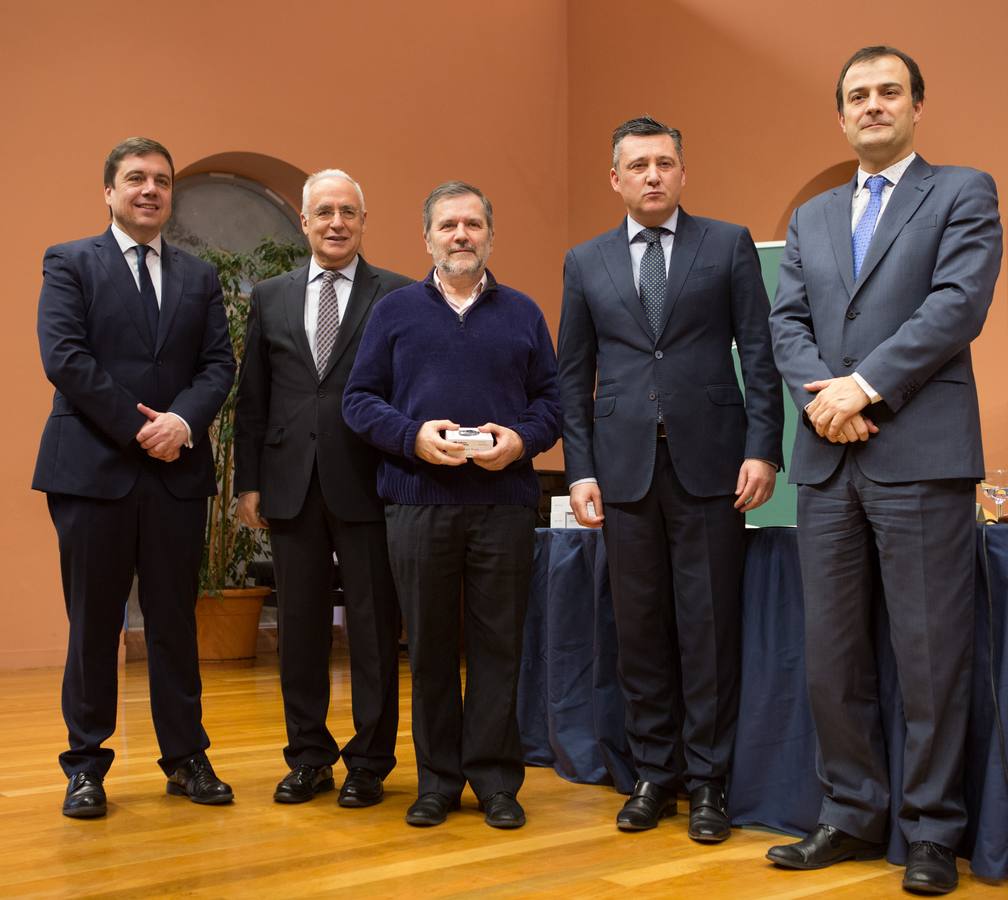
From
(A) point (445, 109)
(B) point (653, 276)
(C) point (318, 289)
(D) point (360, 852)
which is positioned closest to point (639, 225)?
(B) point (653, 276)

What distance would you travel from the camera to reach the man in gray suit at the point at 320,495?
3.15m

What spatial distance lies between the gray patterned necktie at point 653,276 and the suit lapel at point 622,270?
0.02 m

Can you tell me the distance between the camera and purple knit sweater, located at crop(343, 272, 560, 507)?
2951 mm

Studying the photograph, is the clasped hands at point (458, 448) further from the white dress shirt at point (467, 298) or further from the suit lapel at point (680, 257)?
the suit lapel at point (680, 257)

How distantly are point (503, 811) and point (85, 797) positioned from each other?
3.43 feet

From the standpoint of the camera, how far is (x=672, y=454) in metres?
2.87

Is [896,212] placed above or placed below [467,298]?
above

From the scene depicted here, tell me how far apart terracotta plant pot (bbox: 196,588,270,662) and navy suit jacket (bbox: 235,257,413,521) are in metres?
3.14

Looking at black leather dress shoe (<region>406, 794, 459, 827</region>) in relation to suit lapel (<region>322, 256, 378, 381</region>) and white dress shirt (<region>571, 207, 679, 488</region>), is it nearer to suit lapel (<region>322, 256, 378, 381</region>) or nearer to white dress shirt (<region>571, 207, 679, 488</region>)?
white dress shirt (<region>571, 207, 679, 488</region>)

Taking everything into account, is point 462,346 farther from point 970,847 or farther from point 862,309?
point 970,847

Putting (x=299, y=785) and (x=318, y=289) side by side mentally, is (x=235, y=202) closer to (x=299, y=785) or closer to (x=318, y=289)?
(x=318, y=289)

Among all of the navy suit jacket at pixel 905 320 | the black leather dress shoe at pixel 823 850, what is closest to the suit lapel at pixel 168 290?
the navy suit jacket at pixel 905 320

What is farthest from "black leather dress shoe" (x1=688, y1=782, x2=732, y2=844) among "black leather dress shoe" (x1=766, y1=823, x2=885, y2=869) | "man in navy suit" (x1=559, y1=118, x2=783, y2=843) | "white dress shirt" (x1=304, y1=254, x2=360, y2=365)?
"white dress shirt" (x1=304, y1=254, x2=360, y2=365)

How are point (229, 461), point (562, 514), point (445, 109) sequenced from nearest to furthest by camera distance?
point (562, 514) → point (229, 461) → point (445, 109)
